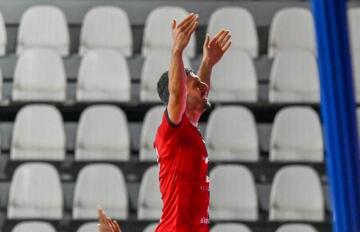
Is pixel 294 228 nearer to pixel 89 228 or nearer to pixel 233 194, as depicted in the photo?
pixel 233 194

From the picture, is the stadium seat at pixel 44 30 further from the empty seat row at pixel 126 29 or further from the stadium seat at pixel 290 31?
the stadium seat at pixel 290 31

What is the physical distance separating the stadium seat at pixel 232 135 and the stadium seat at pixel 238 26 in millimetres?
958

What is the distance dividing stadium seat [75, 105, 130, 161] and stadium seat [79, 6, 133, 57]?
3.24ft

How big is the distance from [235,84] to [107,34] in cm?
129

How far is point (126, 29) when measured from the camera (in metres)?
7.07

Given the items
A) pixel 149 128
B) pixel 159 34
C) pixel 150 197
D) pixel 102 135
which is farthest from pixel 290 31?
pixel 150 197

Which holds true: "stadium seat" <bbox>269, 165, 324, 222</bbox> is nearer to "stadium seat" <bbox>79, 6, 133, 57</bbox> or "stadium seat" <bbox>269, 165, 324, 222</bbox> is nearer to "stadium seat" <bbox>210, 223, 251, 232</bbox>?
"stadium seat" <bbox>210, 223, 251, 232</bbox>

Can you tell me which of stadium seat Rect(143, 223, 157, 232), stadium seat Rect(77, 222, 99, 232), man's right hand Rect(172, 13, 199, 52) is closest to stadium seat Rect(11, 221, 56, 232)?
stadium seat Rect(77, 222, 99, 232)


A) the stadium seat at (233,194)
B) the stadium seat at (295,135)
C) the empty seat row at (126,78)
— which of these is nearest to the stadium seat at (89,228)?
the stadium seat at (233,194)

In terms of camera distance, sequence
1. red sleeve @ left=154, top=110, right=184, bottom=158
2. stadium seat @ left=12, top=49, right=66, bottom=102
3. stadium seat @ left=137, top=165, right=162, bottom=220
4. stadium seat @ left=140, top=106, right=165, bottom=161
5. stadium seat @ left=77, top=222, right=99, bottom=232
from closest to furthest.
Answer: red sleeve @ left=154, top=110, right=184, bottom=158
stadium seat @ left=77, top=222, right=99, bottom=232
stadium seat @ left=137, top=165, right=162, bottom=220
stadium seat @ left=140, top=106, right=165, bottom=161
stadium seat @ left=12, top=49, right=66, bottom=102

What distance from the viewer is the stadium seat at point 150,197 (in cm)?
590

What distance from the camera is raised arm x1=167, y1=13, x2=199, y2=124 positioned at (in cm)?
267

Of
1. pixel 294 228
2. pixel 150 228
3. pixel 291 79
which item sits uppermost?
pixel 291 79

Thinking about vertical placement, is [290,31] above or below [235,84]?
above
